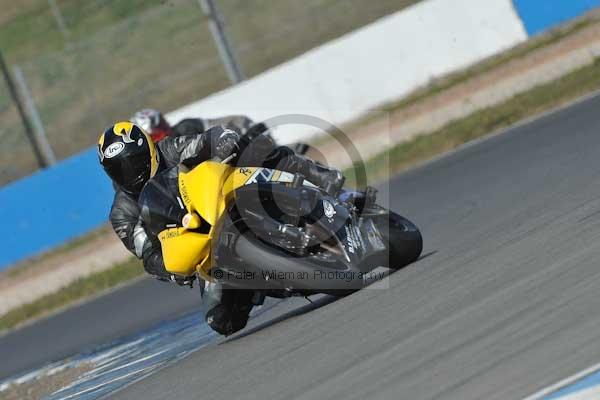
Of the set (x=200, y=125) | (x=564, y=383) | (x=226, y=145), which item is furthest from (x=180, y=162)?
(x=200, y=125)

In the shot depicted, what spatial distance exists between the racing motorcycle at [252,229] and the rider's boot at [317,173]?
19 centimetres

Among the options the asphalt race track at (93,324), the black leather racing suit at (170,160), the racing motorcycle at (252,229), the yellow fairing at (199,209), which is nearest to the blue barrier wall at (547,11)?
the asphalt race track at (93,324)

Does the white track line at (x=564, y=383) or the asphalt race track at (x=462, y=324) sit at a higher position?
Answer: the white track line at (x=564, y=383)

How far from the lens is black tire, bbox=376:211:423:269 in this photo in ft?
24.6

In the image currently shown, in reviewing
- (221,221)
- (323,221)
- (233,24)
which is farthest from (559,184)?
(233,24)

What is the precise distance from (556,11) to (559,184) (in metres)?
8.49

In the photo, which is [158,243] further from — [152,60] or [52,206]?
[152,60]

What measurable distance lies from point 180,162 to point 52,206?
974cm

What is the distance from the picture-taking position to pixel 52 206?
1681 cm

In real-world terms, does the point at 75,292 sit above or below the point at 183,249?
below

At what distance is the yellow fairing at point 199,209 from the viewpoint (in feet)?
21.3

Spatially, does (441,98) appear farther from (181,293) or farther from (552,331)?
(552,331)

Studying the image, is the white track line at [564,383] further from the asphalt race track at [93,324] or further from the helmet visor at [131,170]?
the asphalt race track at [93,324]

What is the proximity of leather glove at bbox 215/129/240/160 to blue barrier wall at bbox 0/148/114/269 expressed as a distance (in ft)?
32.7
